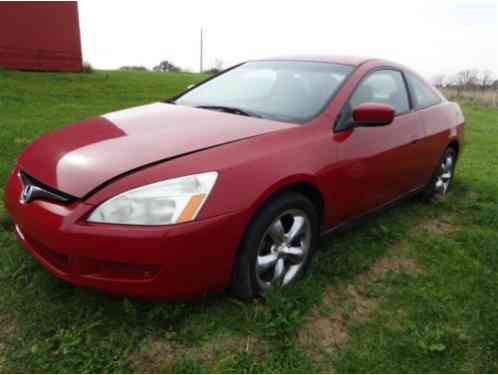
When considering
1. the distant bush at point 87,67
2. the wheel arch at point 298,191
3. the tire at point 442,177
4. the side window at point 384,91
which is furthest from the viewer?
the distant bush at point 87,67

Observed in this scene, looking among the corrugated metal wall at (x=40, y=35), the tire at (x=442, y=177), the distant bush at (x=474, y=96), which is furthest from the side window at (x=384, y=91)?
the distant bush at (x=474, y=96)

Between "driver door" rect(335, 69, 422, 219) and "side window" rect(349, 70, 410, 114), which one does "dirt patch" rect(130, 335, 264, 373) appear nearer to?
"driver door" rect(335, 69, 422, 219)

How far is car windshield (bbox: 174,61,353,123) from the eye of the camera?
277cm

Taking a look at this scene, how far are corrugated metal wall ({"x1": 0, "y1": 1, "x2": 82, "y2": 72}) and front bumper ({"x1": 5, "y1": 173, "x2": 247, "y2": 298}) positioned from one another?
37.9ft

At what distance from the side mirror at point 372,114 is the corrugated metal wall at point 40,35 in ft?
38.6

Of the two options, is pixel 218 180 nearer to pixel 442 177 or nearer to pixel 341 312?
pixel 341 312

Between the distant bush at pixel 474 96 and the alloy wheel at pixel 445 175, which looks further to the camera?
the distant bush at pixel 474 96

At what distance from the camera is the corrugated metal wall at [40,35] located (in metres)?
11.4

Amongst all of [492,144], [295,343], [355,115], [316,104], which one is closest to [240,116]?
[316,104]

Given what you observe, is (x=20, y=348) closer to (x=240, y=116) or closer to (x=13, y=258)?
(x=13, y=258)

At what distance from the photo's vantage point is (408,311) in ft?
8.01

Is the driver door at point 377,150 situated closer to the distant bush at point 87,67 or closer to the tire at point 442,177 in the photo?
the tire at point 442,177

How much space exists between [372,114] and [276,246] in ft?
3.44

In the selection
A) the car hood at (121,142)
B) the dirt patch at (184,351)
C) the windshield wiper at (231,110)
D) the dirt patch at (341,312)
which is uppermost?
the windshield wiper at (231,110)
